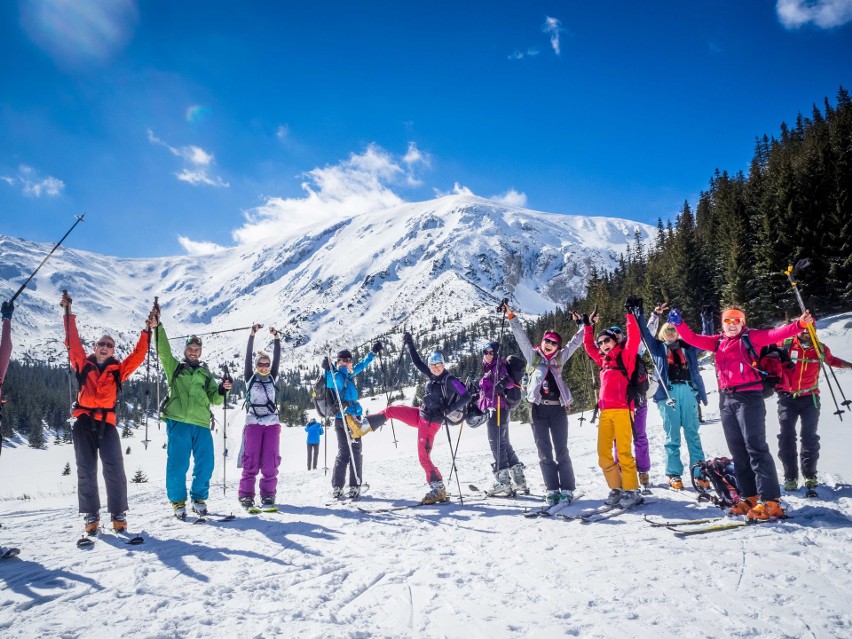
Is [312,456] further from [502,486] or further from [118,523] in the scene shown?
[118,523]

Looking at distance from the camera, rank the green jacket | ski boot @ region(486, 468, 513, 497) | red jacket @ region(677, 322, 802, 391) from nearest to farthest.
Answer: red jacket @ region(677, 322, 802, 391)
the green jacket
ski boot @ region(486, 468, 513, 497)

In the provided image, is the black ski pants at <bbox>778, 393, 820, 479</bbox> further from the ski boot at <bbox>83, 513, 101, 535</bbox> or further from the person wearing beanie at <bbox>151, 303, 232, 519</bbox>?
the ski boot at <bbox>83, 513, 101, 535</bbox>

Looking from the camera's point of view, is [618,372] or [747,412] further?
[618,372]

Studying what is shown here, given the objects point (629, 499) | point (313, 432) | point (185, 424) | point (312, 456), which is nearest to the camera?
point (629, 499)

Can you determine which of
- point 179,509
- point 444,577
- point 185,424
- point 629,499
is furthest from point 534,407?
point 179,509

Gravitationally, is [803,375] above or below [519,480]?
above

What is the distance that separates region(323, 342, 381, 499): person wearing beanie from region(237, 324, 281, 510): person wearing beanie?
106cm

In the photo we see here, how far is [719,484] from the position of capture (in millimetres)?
5801

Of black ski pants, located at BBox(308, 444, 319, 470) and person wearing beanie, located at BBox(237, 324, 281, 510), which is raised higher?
person wearing beanie, located at BBox(237, 324, 281, 510)

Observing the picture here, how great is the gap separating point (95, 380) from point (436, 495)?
203 inches

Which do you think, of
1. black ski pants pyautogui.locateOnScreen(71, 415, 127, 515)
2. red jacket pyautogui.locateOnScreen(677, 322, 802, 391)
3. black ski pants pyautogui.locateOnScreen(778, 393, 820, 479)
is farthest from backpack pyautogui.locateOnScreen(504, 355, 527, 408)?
black ski pants pyautogui.locateOnScreen(71, 415, 127, 515)

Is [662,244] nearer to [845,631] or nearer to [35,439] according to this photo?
[845,631]

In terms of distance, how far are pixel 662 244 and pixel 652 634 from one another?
8105cm

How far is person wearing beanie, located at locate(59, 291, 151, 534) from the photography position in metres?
5.64
